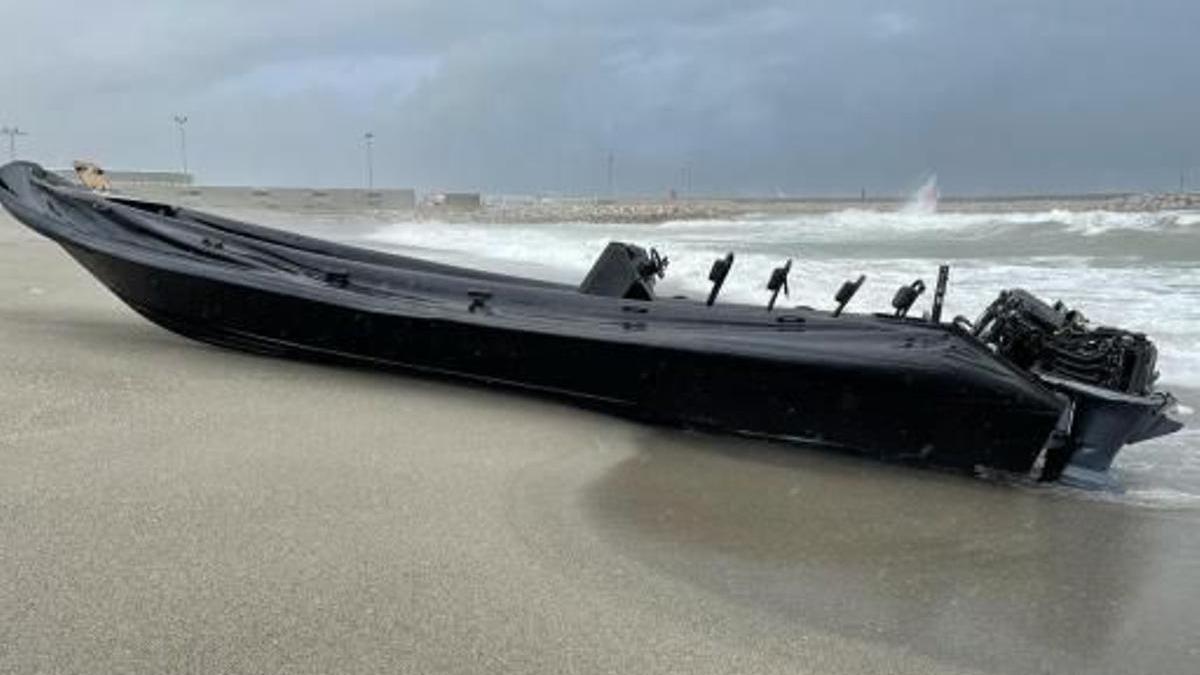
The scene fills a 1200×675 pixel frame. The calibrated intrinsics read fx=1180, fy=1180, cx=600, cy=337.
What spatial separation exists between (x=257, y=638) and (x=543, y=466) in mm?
2266

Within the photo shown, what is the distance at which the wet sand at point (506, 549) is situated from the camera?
3.29 metres

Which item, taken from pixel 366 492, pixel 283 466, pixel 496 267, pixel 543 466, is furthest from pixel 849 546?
pixel 496 267

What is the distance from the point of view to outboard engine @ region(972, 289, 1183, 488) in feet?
18.5

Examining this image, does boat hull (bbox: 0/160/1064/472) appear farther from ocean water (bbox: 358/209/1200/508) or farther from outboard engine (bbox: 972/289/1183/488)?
ocean water (bbox: 358/209/1200/508)

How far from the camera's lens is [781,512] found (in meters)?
4.99

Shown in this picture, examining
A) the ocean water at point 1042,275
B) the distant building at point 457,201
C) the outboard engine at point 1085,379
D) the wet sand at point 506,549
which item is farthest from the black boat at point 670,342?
the distant building at point 457,201

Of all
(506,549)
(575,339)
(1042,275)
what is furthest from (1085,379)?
(1042,275)

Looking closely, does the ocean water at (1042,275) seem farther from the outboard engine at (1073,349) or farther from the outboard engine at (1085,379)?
the outboard engine at (1073,349)

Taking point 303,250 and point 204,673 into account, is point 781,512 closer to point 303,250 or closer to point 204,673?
point 204,673

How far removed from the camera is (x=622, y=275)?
7262 millimetres

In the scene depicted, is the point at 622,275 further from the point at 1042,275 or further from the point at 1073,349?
the point at 1042,275

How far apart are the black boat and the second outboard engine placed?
0.01 m

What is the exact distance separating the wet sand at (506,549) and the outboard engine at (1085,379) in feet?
0.88

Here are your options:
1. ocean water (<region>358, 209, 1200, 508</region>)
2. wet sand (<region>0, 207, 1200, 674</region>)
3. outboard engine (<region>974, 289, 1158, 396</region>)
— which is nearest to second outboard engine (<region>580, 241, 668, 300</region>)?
wet sand (<region>0, 207, 1200, 674</region>)
